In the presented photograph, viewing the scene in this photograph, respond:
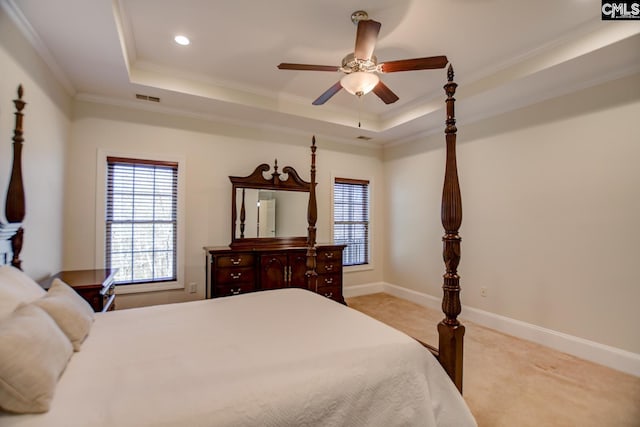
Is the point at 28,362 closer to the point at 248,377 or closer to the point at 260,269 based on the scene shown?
the point at 248,377

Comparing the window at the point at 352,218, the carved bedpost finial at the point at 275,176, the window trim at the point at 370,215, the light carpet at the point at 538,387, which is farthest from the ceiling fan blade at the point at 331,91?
the light carpet at the point at 538,387

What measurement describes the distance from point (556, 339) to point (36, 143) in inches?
203

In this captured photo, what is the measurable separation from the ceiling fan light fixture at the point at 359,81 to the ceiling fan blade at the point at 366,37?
0.52 ft

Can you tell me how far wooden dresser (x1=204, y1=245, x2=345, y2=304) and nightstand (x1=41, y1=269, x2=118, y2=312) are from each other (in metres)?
1.04

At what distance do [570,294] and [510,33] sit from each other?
258 centimetres

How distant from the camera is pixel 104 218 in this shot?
343 cm

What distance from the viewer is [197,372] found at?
1.21 m

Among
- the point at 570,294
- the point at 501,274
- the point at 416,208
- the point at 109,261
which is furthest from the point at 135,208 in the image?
the point at 570,294

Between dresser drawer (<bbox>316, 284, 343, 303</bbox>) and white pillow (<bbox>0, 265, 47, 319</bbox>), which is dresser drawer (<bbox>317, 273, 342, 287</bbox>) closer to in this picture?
dresser drawer (<bbox>316, 284, 343, 303</bbox>)

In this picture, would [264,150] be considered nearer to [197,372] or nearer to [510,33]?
[510,33]

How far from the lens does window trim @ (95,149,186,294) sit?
11.1 feet

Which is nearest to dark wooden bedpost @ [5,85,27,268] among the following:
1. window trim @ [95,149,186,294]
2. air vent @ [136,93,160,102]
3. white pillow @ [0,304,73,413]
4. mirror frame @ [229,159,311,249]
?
white pillow @ [0,304,73,413]

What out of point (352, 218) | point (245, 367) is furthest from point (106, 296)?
point (352, 218)

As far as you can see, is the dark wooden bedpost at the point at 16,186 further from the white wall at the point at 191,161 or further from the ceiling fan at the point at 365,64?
the ceiling fan at the point at 365,64
